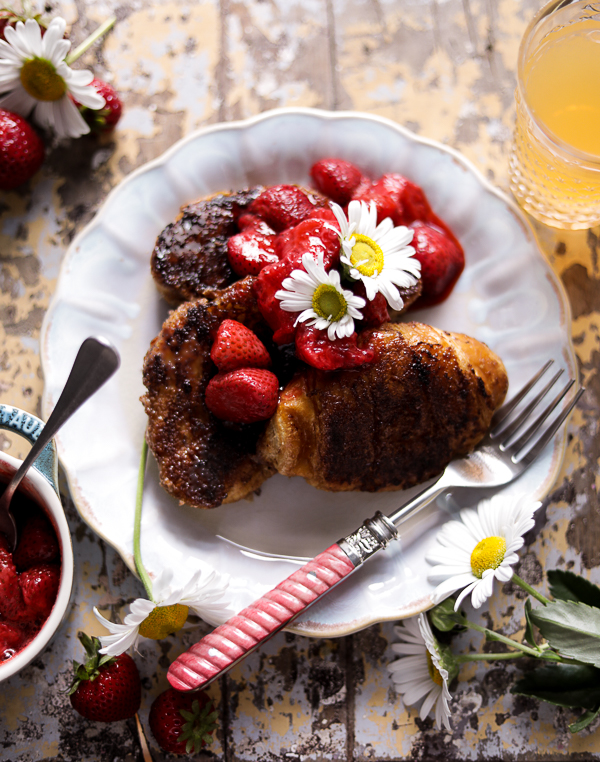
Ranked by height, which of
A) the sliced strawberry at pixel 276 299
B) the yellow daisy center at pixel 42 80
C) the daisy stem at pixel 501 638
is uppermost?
the yellow daisy center at pixel 42 80

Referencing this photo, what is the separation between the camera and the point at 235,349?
189 centimetres

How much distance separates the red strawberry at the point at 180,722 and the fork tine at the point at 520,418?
4.49 feet

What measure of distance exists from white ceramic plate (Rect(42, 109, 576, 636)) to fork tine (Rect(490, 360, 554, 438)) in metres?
0.09

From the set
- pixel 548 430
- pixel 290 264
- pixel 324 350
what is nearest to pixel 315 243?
pixel 290 264

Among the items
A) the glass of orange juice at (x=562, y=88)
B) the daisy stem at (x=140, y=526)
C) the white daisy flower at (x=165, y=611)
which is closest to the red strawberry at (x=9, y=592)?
the white daisy flower at (x=165, y=611)

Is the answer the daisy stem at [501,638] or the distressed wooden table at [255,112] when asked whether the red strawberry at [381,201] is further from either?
the daisy stem at [501,638]

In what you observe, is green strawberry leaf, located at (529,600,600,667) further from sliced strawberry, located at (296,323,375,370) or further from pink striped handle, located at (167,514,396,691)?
sliced strawberry, located at (296,323,375,370)

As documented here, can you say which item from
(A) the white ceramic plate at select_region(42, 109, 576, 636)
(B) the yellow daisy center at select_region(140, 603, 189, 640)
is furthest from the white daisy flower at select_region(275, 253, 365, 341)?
(B) the yellow daisy center at select_region(140, 603, 189, 640)

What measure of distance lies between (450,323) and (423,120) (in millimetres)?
849

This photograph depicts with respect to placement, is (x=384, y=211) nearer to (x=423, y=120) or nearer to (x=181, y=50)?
(x=423, y=120)

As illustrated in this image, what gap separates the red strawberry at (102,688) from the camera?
1979 millimetres

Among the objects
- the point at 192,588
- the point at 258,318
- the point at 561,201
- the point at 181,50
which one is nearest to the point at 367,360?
the point at 258,318

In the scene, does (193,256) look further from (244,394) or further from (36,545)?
(36,545)

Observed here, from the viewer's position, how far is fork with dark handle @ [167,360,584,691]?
191 centimetres
